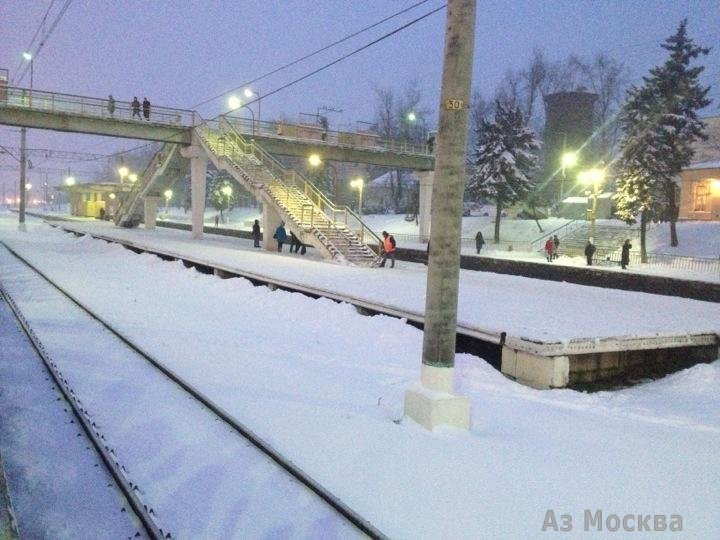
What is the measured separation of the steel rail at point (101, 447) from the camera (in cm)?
468

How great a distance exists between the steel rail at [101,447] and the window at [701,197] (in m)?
39.8

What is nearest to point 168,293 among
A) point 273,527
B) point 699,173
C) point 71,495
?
point 71,495

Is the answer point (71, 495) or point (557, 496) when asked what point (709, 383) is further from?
point (71, 495)

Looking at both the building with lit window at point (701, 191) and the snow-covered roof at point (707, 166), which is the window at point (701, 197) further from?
the snow-covered roof at point (707, 166)

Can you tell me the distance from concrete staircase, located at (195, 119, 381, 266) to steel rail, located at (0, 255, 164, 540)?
45.5 feet

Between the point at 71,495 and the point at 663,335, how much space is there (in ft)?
31.5

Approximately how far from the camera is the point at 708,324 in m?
11.7

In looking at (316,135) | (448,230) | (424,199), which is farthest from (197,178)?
(448,230)

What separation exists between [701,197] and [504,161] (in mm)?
13245

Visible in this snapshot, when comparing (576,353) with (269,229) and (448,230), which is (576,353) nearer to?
(448,230)

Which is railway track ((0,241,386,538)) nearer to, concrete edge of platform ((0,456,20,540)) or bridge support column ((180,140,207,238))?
concrete edge of platform ((0,456,20,540))

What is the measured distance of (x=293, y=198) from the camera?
27.2 m

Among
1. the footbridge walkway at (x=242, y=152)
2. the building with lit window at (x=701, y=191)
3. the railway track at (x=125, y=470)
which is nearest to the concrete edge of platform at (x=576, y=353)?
the railway track at (x=125, y=470)

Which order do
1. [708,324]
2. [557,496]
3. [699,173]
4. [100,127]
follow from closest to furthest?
[557,496] < [708,324] < [100,127] < [699,173]
